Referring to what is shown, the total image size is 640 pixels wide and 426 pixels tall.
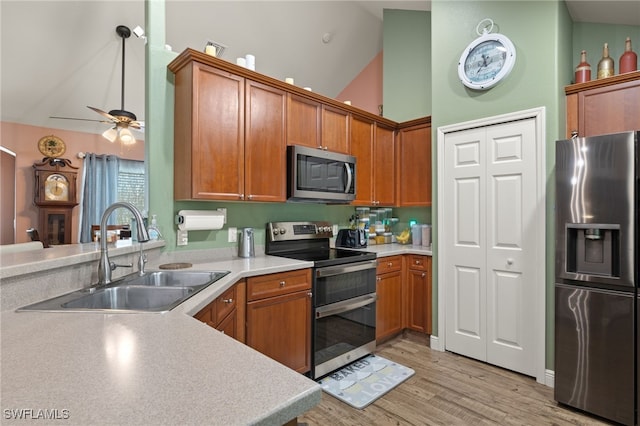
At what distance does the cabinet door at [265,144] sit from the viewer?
235 centimetres

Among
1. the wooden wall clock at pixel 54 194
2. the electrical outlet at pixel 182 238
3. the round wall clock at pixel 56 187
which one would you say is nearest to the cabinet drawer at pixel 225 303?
the electrical outlet at pixel 182 238

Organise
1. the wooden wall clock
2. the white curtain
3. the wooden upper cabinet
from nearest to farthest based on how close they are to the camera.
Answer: the wooden upper cabinet < the wooden wall clock < the white curtain

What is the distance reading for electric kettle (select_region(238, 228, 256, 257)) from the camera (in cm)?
251

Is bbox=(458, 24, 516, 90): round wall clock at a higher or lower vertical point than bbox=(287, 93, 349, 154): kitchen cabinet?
higher

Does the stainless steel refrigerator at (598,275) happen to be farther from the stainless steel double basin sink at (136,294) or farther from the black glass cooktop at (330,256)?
the stainless steel double basin sink at (136,294)

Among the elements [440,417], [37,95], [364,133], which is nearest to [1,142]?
[37,95]

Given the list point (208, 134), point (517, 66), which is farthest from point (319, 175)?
point (517, 66)

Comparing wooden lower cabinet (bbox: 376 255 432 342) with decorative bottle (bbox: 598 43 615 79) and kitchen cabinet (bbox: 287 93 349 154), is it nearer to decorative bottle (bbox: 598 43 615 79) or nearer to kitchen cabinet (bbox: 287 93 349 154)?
kitchen cabinet (bbox: 287 93 349 154)

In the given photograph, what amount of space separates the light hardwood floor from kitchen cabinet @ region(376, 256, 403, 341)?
423mm

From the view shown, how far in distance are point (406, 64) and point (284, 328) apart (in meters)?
3.28

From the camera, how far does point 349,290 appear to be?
2.57 metres

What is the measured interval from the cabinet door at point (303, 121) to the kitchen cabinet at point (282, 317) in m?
1.09

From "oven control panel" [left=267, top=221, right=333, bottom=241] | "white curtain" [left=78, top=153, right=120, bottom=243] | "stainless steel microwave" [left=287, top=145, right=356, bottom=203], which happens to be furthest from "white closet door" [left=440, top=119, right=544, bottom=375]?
"white curtain" [left=78, top=153, right=120, bottom=243]

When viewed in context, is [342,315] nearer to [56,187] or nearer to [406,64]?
[406,64]
